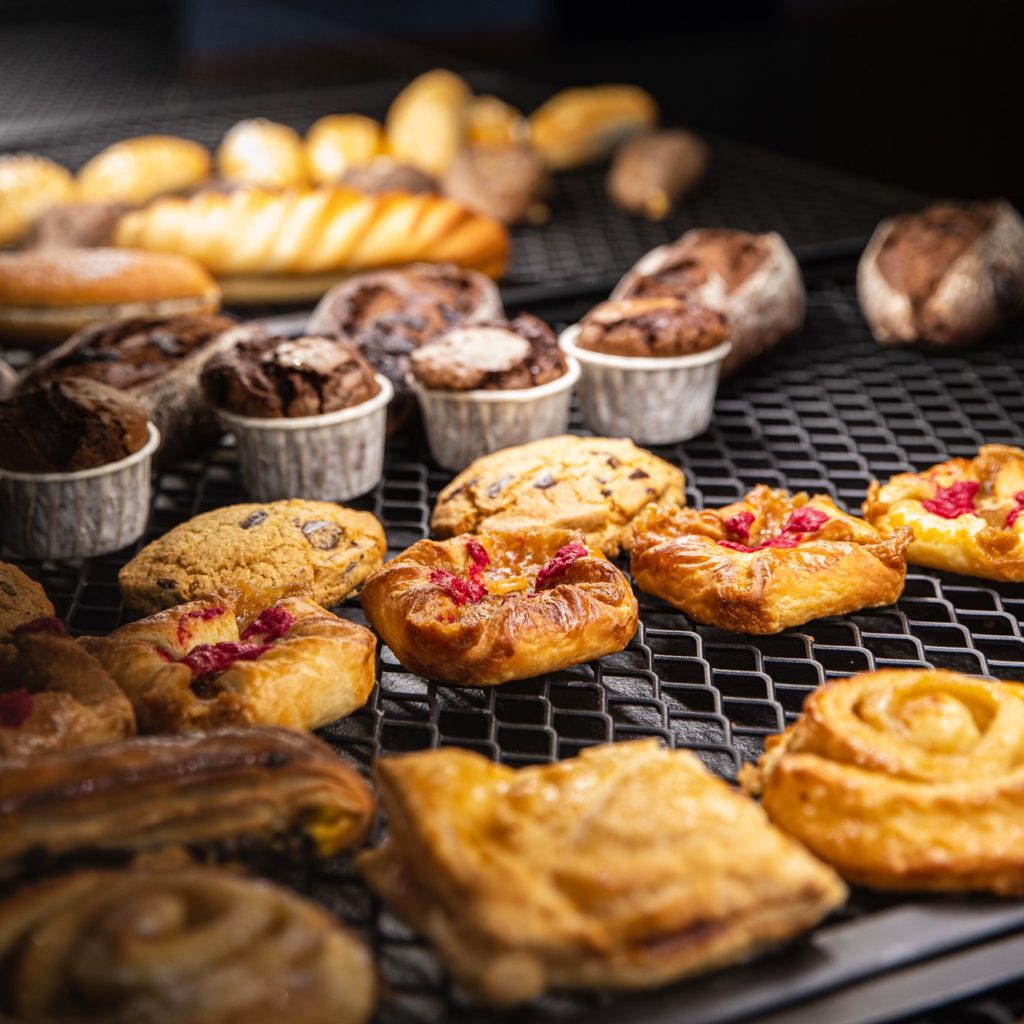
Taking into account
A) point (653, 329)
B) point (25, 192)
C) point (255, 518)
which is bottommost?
point (25, 192)

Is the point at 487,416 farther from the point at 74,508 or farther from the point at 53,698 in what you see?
the point at 53,698

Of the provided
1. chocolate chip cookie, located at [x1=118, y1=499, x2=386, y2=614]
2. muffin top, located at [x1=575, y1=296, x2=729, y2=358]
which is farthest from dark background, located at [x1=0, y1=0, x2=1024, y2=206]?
chocolate chip cookie, located at [x1=118, y1=499, x2=386, y2=614]

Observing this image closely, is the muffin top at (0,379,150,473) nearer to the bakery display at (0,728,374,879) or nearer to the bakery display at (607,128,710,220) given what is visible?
the bakery display at (0,728,374,879)

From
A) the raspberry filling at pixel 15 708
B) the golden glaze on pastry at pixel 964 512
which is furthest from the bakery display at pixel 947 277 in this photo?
the raspberry filling at pixel 15 708

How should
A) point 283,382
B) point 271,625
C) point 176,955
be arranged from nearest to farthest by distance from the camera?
1. point 176,955
2. point 271,625
3. point 283,382

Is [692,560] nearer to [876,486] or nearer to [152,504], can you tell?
[876,486]

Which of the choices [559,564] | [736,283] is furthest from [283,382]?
[736,283]

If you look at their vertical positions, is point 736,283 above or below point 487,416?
above
